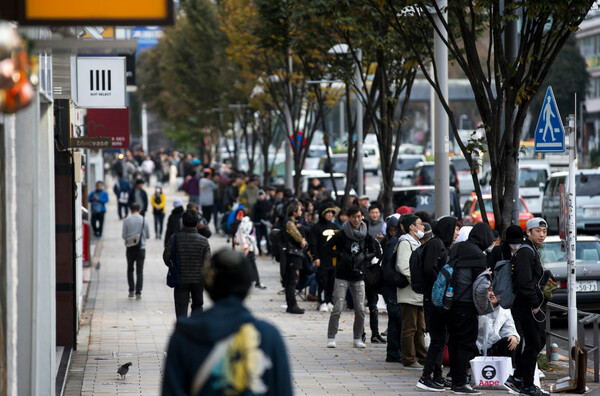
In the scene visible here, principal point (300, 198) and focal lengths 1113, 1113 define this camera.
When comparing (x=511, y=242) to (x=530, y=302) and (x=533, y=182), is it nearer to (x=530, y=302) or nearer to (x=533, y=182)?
(x=530, y=302)

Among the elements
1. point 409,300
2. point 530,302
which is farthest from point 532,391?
point 409,300

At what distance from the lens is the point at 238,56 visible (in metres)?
31.0

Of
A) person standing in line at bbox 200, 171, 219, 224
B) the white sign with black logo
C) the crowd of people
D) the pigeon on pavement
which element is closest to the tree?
the crowd of people

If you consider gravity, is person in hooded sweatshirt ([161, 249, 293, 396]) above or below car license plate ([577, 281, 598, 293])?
above

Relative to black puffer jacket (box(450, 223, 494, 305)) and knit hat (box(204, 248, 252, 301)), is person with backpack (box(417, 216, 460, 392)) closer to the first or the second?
black puffer jacket (box(450, 223, 494, 305))

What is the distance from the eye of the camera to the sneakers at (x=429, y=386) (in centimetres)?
1025

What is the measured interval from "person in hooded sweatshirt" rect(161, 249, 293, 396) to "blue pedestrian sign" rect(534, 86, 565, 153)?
796cm

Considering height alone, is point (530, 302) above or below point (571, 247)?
below

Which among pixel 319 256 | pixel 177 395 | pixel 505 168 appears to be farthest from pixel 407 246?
pixel 177 395

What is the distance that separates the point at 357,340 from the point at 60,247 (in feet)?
11.9

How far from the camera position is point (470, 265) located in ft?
31.5

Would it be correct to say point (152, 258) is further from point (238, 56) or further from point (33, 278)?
point (33, 278)

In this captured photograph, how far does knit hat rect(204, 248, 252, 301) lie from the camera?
436cm

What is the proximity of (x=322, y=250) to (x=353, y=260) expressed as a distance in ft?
9.69
